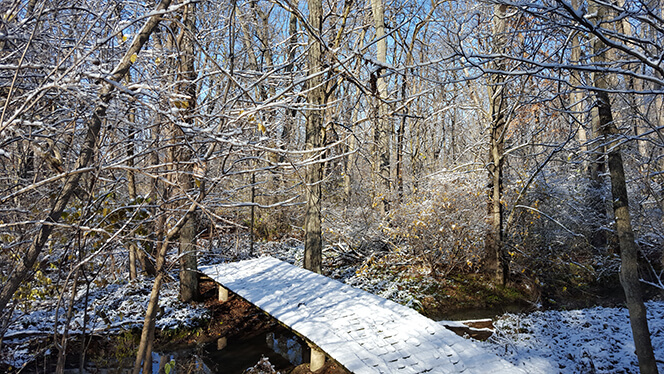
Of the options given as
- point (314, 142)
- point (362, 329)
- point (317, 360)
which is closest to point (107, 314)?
point (317, 360)

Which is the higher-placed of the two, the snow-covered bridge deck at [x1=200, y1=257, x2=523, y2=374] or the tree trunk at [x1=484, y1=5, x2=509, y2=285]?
the tree trunk at [x1=484, y1=5, x2=509, y2=285]

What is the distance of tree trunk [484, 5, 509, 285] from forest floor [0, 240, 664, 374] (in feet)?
1.64

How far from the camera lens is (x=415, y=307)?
6.76m

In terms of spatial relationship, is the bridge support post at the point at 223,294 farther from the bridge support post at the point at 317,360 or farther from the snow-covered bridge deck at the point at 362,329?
the bridge support post at the point at 317,360

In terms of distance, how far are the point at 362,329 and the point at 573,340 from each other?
136 inches

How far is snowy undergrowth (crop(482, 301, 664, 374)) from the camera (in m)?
4.92

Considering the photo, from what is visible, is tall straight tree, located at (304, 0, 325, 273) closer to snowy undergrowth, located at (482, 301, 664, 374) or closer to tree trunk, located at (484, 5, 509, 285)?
tree trunk, located at (484, 5, 509, 285)

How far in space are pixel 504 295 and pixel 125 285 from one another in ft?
23.4

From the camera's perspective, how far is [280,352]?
5.71 metres

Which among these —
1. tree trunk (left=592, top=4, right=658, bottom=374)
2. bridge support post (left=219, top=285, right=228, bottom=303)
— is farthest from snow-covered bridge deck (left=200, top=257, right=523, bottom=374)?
tree trunk (left=592, top=4, right=658, bottom=374)

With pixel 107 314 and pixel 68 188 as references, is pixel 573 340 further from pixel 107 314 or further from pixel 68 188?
pixel 107 314

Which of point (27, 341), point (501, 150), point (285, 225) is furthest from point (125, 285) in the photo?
point (501, 150)

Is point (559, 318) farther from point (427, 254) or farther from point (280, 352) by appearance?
point (280, 352)

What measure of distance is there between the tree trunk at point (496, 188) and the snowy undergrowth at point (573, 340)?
128cm
